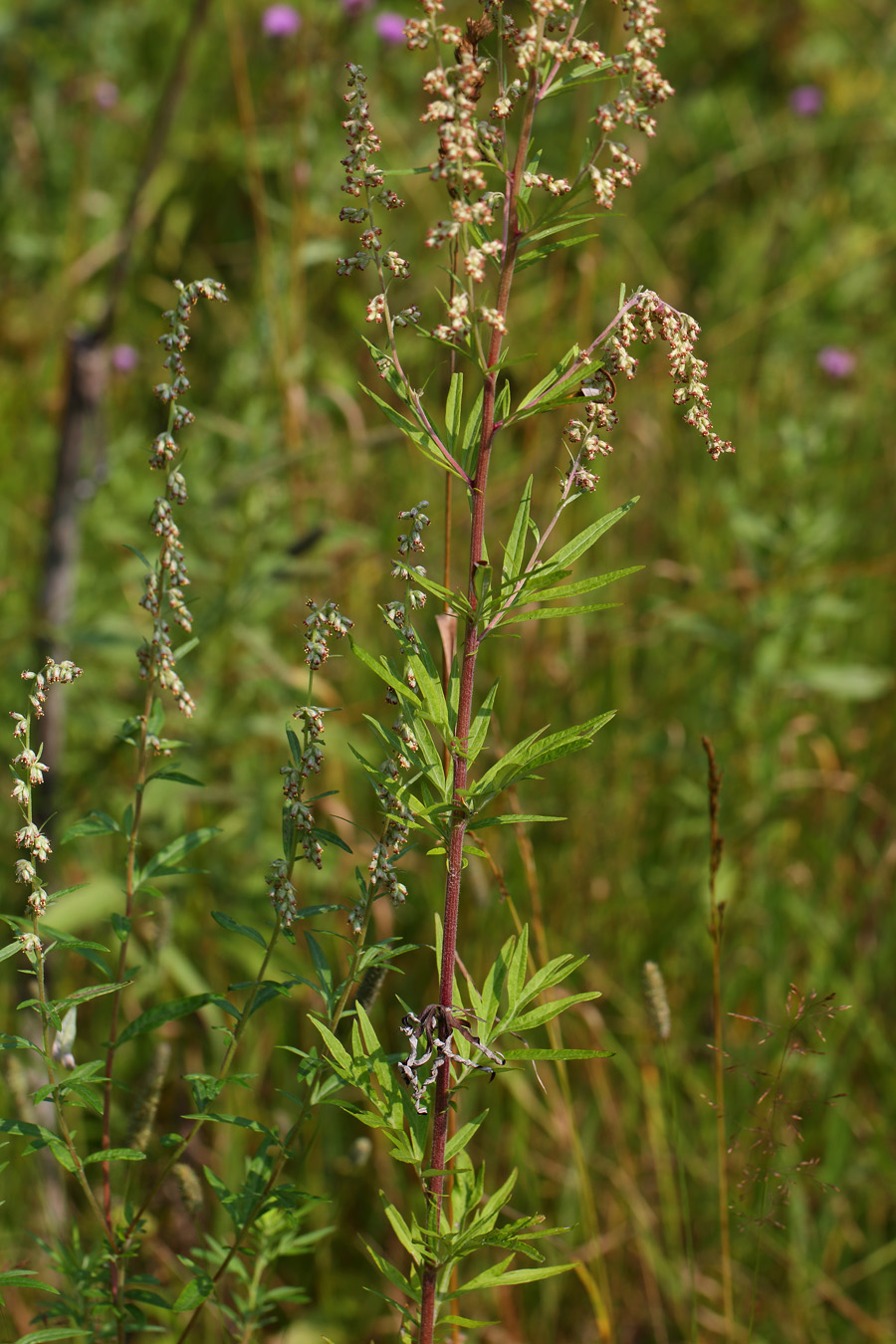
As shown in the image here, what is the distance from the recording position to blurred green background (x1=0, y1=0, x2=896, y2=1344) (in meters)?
2.46

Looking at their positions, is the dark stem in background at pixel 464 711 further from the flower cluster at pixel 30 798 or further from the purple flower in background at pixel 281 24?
the purple flower in background at pixel 281 24

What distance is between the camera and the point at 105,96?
4.57m

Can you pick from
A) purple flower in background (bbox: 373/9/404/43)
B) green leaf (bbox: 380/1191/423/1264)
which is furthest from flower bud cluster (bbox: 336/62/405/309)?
purple flower in background (bbox: 373/9/404/43)

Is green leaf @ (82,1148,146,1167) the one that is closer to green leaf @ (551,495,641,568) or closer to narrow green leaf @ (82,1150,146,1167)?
narrow green leaf @ (82,1150,146,1167)

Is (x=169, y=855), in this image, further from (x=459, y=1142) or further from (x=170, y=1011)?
(x=459, y=1142)

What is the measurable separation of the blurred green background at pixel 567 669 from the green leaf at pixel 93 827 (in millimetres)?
655

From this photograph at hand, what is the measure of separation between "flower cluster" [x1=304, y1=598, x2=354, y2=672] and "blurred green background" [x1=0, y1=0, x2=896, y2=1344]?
30.8 inches

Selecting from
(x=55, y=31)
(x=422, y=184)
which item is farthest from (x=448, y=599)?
(x=55, y=31)

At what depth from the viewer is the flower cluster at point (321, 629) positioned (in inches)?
45.4

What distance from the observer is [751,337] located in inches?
188

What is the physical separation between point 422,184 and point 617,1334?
4.03m

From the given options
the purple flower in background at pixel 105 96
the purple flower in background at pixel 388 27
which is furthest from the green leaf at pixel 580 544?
the purple flower in background at pixel 105 96

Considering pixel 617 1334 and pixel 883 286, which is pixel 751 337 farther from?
pixel 617 1334

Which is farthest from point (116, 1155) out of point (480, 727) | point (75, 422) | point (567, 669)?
point (567, 669)
